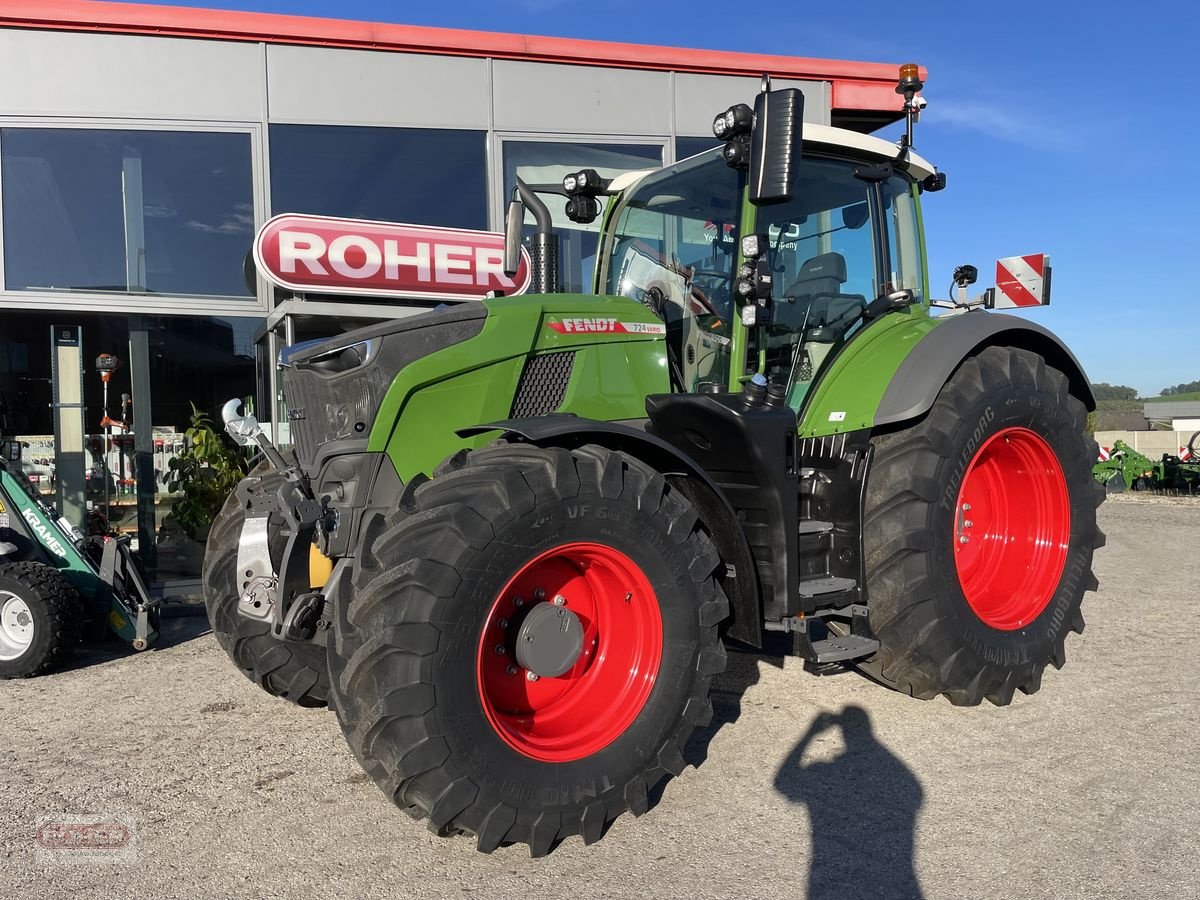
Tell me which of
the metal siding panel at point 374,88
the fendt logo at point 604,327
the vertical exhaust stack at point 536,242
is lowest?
the fendt logo at point 604,327

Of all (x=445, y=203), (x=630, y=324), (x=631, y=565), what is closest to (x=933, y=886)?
(x=631, y=565)

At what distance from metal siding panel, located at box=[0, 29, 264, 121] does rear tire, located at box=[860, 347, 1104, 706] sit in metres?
6.45

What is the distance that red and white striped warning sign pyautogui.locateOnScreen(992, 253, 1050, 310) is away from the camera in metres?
5.63

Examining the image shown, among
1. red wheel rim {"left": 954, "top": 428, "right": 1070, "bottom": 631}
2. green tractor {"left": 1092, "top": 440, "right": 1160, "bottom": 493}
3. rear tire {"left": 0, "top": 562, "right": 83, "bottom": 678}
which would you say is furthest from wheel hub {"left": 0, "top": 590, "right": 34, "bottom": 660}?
green tractor {"left": 1092, "top": 440, "right": 1160, "bottom": 493}

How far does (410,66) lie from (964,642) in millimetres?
6859

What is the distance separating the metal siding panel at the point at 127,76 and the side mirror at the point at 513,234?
4527mm

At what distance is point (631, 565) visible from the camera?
2977 millimetres

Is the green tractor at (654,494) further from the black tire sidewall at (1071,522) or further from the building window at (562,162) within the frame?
the building window at (562,162)

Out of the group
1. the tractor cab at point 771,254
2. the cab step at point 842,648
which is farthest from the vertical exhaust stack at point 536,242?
the cab step at point 842,648

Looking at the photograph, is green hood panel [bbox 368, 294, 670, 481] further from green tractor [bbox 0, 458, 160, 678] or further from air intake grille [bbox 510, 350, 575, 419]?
A: green tractor [bbox 0, 458, 160, 678]

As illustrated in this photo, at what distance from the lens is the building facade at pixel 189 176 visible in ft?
23.6

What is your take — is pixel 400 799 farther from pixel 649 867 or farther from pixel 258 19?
pixel 258 19

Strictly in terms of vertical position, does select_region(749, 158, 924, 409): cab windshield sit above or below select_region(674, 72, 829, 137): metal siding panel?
below

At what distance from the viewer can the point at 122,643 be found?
5.92 m
